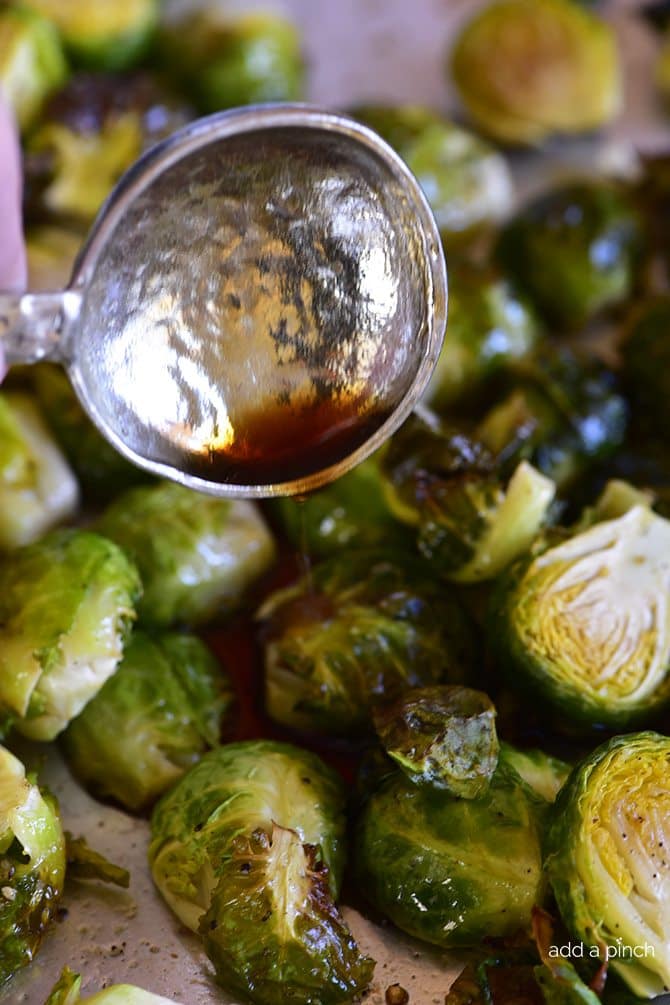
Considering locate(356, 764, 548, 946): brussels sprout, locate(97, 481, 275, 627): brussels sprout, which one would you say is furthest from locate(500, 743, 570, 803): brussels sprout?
locate(97, 481, 275, 627): brussels sprout

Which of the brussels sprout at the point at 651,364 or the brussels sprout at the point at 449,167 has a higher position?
the brussels sprout at the point at 449,167

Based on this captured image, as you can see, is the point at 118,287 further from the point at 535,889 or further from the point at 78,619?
the point at 535,889

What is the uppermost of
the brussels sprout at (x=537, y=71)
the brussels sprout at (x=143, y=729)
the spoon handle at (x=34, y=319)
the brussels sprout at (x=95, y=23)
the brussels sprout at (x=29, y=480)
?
the spoon handle at (x=34, y=319)

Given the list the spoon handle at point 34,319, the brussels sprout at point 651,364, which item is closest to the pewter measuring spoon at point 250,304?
the spoon handle at point 34,319

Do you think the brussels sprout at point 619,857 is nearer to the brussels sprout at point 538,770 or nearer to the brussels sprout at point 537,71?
the brussels sprout at point 538,770

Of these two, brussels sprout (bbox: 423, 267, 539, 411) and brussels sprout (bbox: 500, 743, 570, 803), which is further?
brussels sprout (bbox: 423, 267, 539, 411)

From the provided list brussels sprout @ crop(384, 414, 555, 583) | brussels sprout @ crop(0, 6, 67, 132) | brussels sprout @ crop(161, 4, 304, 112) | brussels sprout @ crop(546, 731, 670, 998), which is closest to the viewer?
brussels sprout @ crop(546, 731, 670, 998)

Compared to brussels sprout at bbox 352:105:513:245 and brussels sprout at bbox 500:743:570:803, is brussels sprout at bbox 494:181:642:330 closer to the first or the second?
brussels sprout at bbox 352:105:513:245

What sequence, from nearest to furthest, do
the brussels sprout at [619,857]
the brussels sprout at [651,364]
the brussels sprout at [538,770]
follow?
1. the brussels sprout at [619,857]
2. the brussels sprout at [538,770]
3. the brussels sprout at [651,364]
